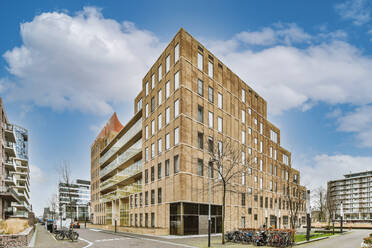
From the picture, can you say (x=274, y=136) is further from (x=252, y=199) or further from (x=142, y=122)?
(x=142, y=122)

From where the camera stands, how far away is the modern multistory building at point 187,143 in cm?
3775

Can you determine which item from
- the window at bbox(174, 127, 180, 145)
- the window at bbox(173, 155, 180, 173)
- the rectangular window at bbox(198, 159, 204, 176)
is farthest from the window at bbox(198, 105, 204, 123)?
the window at bbox(173, 155, 180, 173)

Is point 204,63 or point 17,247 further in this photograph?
point 204,63

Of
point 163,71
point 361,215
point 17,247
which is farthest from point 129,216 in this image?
point 361,215

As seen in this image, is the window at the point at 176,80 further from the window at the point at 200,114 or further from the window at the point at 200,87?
the window at the point at 200,114

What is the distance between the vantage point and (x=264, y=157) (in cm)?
6125

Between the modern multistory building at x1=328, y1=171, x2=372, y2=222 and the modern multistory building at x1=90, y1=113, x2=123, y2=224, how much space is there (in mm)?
112907

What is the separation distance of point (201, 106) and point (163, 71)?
7.38 meters

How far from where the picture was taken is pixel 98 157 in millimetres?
82562

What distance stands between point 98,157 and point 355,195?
5376 inches

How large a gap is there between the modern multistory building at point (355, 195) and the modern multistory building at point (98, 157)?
4445 inches

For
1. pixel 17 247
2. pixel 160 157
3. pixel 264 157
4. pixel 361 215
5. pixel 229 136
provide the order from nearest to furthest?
1. pixel 17 247
2. pixel 160 157
3. pixel 229 136
4. pixel 264 157
5. pixel 361 215

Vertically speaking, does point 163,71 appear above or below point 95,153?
above

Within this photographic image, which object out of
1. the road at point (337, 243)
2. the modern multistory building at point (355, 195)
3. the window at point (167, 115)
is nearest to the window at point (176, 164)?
the window at point (167, 115)
